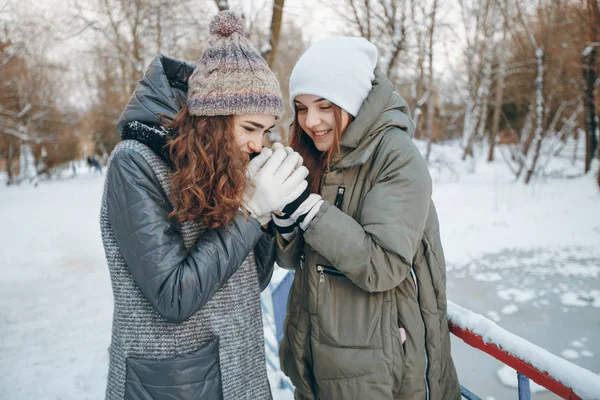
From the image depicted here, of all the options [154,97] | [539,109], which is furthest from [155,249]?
[539,109]

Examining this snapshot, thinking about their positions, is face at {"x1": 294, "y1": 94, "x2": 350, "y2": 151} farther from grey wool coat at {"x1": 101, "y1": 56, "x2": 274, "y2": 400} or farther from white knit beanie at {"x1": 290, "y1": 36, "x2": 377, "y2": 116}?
grey wool coat at {"x1": 101, "y1": 56, "x2": 274, "y2": 400}

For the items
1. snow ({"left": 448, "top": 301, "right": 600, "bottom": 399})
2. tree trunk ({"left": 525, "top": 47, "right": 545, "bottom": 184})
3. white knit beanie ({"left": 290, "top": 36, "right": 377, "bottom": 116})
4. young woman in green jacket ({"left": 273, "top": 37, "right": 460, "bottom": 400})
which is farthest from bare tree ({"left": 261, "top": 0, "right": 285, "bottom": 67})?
tree trunk ({"left": 525, "top": 47, "right": 545, "bottom": 184})

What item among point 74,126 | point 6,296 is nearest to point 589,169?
point 6,296

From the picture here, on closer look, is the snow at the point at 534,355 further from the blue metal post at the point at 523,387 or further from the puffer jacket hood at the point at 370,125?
the puffer jacket hood at the point at 370,125

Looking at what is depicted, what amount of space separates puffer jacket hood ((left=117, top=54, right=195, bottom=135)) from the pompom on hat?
8cm

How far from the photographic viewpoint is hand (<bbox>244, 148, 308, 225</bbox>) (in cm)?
130

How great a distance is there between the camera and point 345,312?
1.38 m

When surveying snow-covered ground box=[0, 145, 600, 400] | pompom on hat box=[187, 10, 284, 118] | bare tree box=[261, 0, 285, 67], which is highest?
bare tree box=[261, 0, 285, 67]

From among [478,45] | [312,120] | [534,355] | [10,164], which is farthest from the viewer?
[10,164]

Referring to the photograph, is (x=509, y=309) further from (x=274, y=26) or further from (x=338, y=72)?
(x=274, y=26)

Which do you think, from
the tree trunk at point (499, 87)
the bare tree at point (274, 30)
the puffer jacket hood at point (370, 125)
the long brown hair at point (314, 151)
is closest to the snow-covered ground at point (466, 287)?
the long brown hair at point (314, 151)

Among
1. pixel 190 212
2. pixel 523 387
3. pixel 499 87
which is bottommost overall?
pixel 523 387

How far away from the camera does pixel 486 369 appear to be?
10.1 feet

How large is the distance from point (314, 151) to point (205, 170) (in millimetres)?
627
